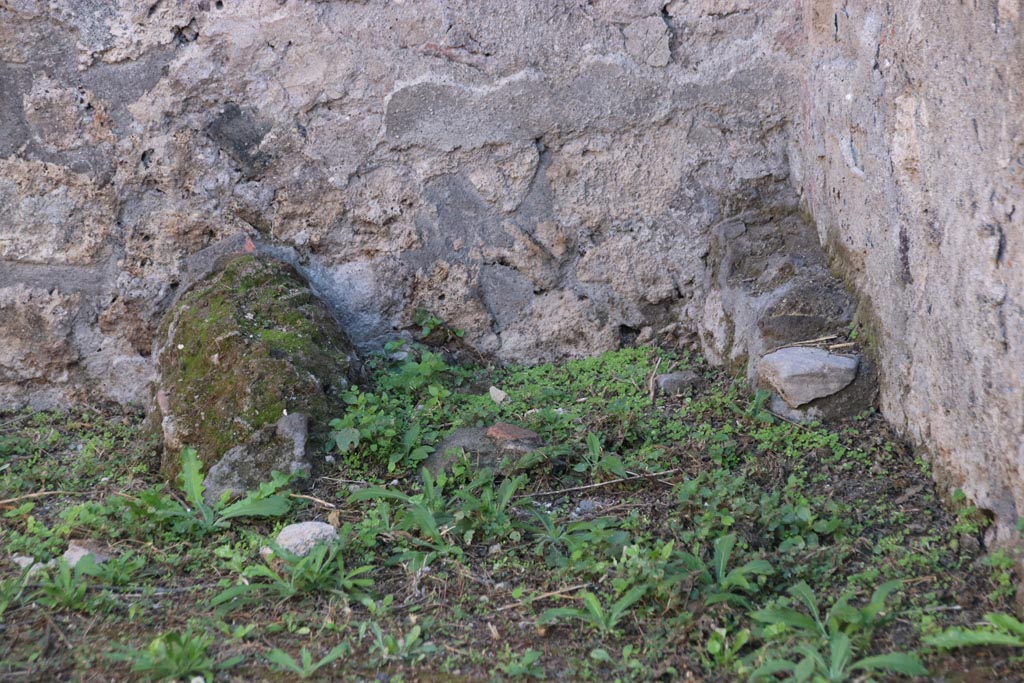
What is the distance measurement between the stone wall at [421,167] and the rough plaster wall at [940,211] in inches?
6.8

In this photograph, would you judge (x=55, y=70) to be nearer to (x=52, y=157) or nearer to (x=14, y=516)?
(x=52, y=157)

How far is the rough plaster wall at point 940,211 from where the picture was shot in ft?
5.67

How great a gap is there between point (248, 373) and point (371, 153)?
91 centimetres

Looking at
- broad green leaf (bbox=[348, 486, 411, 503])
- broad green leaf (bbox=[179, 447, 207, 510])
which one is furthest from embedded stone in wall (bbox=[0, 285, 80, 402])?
broad green leaf (bbox=[348, 486, 411, 503])

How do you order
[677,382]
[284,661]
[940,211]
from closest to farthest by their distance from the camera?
[284,661]
[940,211]
[677,382]

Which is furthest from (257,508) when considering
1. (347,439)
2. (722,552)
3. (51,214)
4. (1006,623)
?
(1006,623)

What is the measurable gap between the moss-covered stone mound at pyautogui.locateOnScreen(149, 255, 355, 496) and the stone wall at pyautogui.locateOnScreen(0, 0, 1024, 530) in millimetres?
262

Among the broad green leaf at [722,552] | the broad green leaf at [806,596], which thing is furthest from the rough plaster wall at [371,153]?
the broad green leaf at [806,596]

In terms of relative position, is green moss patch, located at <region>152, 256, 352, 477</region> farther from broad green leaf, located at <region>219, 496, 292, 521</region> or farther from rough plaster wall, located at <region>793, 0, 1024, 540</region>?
rough plaster wall, located at <region>793, 0, 1024, 540</region>

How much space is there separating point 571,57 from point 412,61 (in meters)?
0.52

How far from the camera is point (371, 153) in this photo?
122 inches

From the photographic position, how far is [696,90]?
3074 mm

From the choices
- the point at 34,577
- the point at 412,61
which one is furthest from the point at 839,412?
the point at 34,577

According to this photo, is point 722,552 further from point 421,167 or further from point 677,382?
point 421,167
